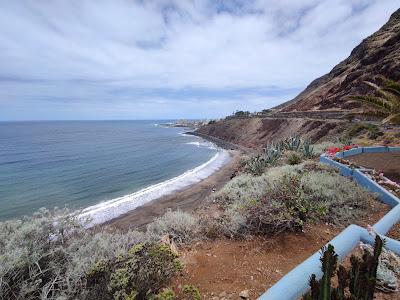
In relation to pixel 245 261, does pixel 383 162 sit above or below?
above

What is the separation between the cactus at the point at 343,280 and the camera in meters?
2.86

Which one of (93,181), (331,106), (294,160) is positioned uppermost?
(331,106)

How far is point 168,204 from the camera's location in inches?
765

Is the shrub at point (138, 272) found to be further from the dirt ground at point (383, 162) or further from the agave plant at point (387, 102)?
the dirt ground at point (383, 162)

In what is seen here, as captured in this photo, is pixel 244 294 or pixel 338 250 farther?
pixel 338 250

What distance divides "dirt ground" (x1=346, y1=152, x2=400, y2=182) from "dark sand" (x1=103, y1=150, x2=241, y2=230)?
9.77 metres

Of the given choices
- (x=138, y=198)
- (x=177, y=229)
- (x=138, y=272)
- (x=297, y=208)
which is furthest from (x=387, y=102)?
(x=138, y=198)

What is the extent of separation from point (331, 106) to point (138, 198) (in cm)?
4590

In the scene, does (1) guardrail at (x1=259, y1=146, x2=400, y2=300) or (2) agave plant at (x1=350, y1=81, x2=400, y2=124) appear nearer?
(1) guardrail at (x1=259, y1=146, x2=400, y2=300)

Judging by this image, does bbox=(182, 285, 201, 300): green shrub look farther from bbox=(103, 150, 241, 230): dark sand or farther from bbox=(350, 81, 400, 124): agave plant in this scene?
bbox=(103, 150, 241, 230): dark sand

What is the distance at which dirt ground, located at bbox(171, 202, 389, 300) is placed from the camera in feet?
14.8

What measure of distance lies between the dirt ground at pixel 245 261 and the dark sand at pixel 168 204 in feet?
31.1

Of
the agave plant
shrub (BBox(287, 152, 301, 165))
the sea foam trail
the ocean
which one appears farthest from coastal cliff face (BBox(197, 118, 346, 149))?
the agave plant

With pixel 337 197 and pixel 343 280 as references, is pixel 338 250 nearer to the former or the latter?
pixel 343 280
